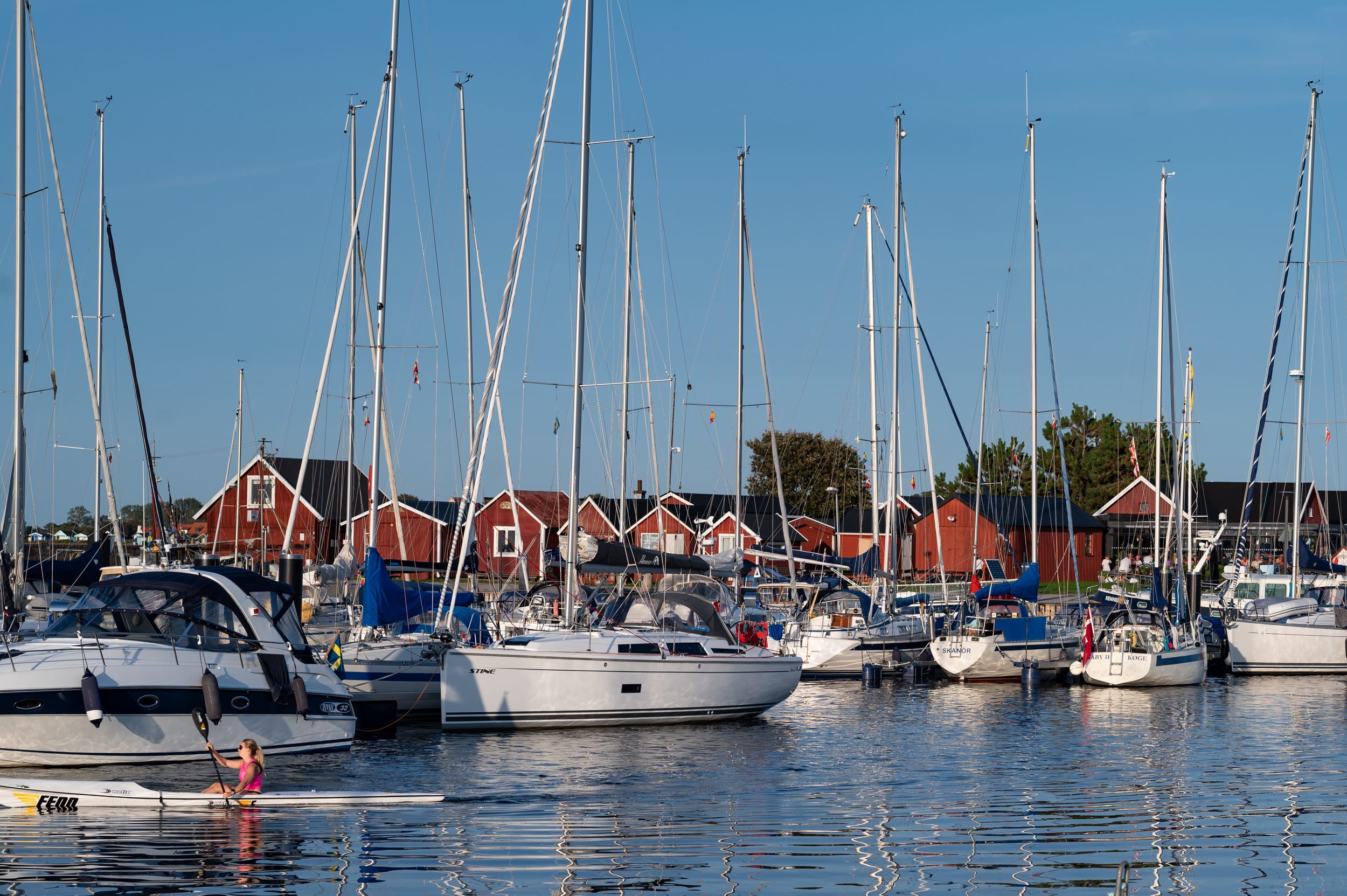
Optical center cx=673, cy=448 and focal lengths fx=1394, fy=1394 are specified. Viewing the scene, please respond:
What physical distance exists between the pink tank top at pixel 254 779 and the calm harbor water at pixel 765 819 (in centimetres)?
69

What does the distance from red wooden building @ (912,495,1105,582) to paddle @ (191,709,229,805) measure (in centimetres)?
5548

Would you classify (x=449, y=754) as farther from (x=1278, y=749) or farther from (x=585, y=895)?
(x=1278, y=749)

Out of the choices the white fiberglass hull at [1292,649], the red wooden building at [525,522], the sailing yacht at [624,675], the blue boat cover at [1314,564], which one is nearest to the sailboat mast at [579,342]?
the sailing yacht at [624,675]

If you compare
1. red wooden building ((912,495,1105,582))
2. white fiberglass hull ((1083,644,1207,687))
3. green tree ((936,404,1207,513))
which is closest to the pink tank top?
white fiberglass hull ((1083,644,1207,687))

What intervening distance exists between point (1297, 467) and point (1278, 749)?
22.5 metres

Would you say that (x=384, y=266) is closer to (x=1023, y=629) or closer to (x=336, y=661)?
(x=336, y=661)

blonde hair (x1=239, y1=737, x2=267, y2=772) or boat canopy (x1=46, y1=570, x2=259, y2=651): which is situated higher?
boat canopy (x1=46, y1=570, x2=259, y2=651)

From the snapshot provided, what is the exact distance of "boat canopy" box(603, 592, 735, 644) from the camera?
26750 millimetres

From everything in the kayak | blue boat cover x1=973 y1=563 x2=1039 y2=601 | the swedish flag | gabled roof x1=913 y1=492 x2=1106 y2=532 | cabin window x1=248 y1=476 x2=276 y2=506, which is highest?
cabin window x1=248 y1=476 x2=276 y2=506

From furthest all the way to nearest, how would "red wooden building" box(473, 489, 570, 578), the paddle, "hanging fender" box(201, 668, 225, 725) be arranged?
"red wooden building" box(473, 489, 570, 578) < "hanging fender" box(201, 668, 225, 725) < the paddle

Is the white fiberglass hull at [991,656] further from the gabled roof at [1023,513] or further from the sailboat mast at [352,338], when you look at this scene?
the gabled roof at [1023,513]

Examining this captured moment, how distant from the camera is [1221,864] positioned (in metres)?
13.0

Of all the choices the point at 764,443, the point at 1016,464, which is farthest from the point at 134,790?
the point at 764,443

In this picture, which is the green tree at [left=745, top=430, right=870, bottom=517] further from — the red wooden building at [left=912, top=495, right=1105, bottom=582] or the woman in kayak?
the woman in kayak
